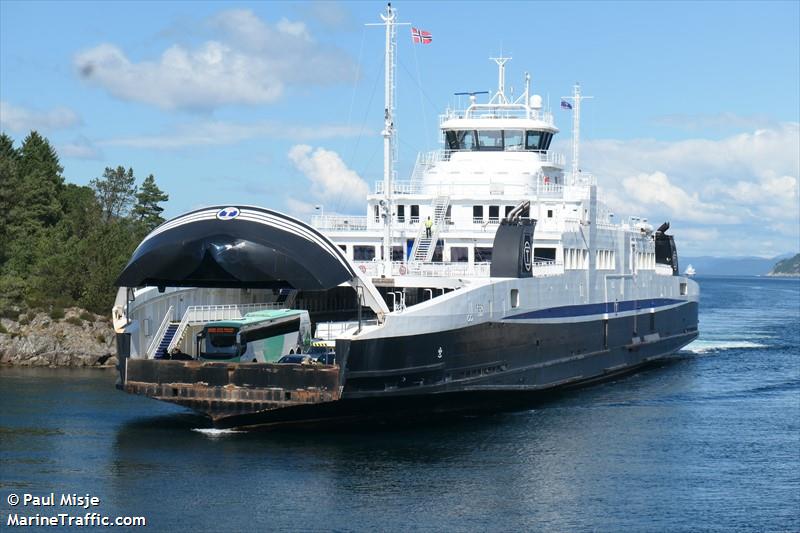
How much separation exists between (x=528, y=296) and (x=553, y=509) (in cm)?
1406

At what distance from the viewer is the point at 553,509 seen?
2497 centimetres

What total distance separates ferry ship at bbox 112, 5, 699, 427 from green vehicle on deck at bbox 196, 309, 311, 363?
0.08 metres

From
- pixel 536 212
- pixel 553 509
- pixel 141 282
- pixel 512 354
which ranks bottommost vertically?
pixel 553 509

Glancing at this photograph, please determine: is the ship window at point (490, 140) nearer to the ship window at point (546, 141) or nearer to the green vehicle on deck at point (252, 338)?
the ship window at point (546, 141)

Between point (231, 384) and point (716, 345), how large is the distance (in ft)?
134

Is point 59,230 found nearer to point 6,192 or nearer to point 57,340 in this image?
point 6,192

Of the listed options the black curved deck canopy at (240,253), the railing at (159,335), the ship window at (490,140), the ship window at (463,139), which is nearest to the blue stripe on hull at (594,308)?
the ship window at (490,140)

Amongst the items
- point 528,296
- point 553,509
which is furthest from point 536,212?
point 553,509

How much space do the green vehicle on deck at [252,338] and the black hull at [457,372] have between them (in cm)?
200

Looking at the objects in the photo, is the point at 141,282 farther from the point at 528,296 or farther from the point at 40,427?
the point at 528,296

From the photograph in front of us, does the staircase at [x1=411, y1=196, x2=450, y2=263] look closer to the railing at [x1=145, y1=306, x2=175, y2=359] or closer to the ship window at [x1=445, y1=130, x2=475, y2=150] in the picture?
the ship window at [x1=445, y1=130, x2=475, y2=150]

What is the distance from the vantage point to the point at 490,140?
46.3 m

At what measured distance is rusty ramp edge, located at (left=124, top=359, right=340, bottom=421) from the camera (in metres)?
30.4

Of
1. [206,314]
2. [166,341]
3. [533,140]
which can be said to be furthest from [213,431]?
[533,140]
